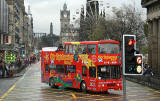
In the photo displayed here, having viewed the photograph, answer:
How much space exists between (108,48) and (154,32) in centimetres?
2455

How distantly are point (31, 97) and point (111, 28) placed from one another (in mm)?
34832

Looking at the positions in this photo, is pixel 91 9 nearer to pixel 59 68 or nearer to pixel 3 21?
pixel 3 21

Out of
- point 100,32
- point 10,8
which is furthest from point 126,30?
point 10,8

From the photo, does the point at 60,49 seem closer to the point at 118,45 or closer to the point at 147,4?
the point at 118,45

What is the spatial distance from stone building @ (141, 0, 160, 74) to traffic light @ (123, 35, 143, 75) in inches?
1367

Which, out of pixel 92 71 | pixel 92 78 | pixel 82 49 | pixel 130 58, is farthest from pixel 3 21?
pixel 130 58

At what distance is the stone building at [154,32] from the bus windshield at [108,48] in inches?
832

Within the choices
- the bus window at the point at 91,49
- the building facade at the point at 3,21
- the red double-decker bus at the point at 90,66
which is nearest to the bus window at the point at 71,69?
the red double-decker bus at the point at 90,66

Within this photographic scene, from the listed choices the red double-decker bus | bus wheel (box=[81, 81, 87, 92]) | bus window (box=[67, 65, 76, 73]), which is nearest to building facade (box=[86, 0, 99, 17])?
the red double-decker bus

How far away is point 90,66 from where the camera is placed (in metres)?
25.5

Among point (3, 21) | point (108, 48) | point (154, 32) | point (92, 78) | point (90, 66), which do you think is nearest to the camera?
point (108, 48)

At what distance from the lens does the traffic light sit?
11.1m

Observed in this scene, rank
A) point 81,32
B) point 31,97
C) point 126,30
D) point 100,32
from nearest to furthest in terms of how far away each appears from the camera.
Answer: point 31,97
point 126,30
point 100,32
point 81,32

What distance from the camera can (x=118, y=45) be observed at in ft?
82.6
